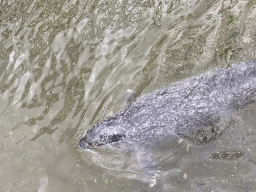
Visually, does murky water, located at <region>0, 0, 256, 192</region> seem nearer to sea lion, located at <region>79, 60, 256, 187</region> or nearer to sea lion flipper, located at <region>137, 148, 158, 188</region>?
sea lion flipper, located at <region>137, 148, 158, 188</region>

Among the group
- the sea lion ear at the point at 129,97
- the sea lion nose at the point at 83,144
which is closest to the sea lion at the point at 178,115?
the sea lion nose at the point at 83,144

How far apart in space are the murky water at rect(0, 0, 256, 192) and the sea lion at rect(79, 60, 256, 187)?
269 millimetres

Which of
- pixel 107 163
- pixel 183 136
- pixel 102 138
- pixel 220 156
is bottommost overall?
pixel 220 156

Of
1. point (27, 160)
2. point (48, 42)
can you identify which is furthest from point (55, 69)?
point (27, 160)

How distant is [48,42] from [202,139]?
491cm

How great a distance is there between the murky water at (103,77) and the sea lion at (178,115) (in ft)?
0.88

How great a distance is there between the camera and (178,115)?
175 inches

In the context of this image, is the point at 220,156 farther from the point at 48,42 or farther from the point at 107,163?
the point at 48,42

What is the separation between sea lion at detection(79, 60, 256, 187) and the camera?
14.6ft

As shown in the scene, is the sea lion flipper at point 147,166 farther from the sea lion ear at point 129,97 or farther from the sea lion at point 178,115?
the sea lion ear at point 129,97

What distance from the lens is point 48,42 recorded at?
6.09 meters

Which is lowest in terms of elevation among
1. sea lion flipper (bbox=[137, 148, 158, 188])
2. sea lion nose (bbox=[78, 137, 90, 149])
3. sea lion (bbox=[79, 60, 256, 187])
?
sea lion flipper (bbox=[137, 148, 158, 188])

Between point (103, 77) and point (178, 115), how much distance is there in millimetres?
2189

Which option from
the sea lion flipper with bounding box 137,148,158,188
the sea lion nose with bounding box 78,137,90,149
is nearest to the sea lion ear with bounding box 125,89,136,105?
the sea lion flipper with bounding box 137,148,158,188
